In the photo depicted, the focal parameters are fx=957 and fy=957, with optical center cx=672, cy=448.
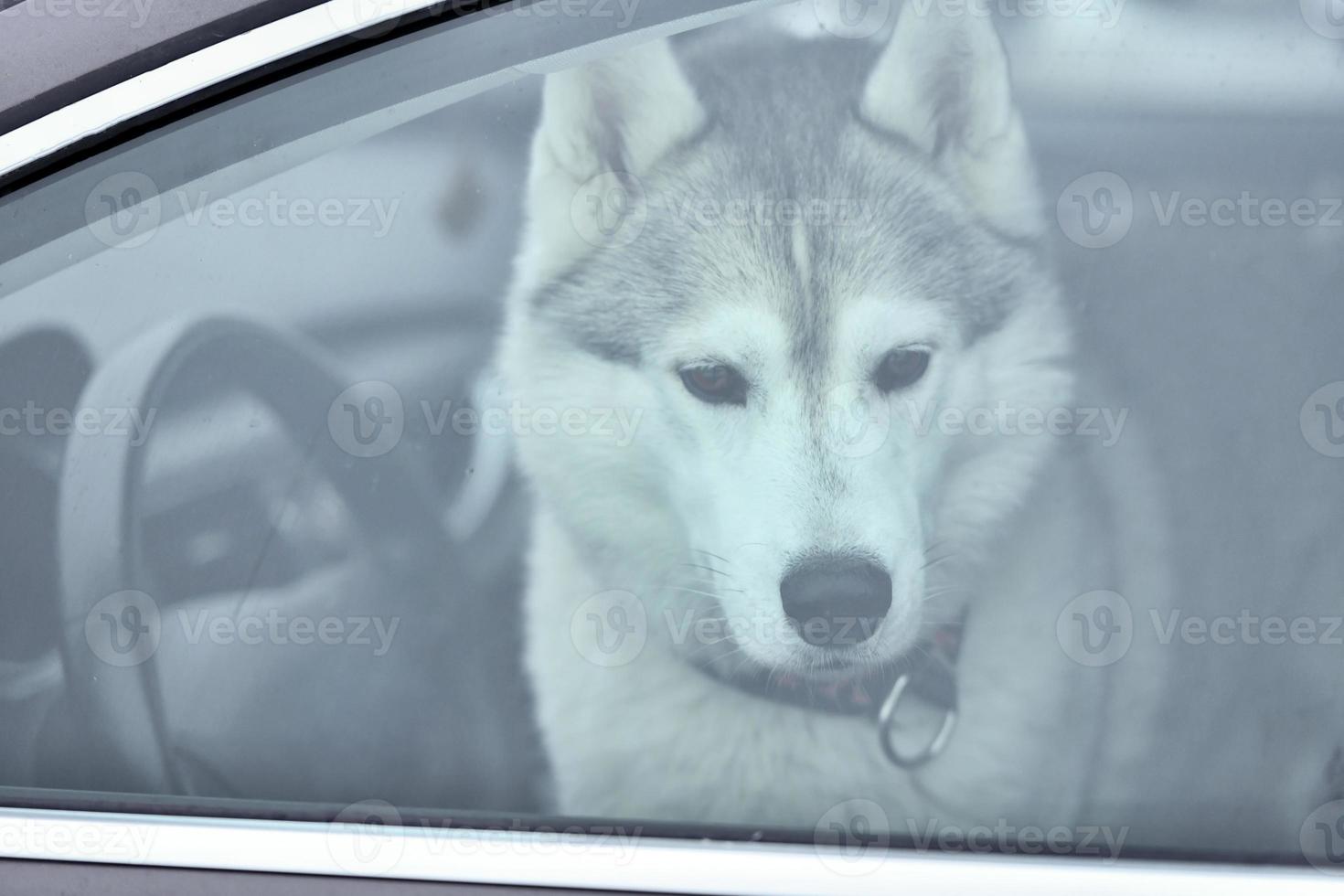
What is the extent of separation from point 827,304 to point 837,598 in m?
0.41

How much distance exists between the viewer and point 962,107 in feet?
4.45

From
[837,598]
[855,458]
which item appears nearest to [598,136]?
[855,458]

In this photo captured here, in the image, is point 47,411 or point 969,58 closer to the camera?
point 969,58

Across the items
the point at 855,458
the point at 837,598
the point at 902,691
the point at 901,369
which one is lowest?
the point at 902,691

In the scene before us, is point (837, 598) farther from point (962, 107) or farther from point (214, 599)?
point (214, 599)

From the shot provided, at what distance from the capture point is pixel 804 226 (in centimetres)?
134

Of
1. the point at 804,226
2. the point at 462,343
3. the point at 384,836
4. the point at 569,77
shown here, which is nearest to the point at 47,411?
the point at 462,343

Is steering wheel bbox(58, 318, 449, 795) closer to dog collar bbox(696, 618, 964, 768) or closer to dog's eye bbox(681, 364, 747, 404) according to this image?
dog's eye bbox(681, 364, 747, 404)

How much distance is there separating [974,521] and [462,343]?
791 mm

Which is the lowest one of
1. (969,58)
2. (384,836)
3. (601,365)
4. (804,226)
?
(384,836)

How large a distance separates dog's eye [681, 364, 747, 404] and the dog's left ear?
407 millimetres

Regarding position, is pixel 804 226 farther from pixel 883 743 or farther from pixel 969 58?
pixel 883 743

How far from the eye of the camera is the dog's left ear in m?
1.33

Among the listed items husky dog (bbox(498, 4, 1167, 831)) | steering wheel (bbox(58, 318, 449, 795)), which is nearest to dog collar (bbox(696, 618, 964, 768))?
husky dog (bbox(498, 4, 1167, 831))
